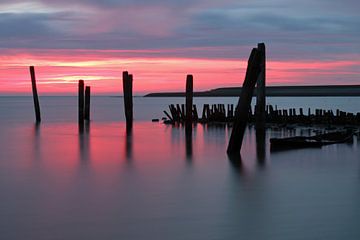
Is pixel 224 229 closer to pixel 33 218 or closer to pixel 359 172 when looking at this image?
pixel 33 218

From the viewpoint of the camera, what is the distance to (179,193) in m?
9.87

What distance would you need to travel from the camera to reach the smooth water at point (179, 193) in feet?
23.8

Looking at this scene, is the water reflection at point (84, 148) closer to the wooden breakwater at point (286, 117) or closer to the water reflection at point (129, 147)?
the water reflection at point (129, 147)

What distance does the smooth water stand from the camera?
7262 millimetres

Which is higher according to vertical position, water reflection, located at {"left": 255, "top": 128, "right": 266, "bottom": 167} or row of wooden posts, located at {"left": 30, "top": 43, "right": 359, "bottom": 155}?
row of wooden posts, located at {"left": 30, "top": 43, "right": 359, "bottom": 155}

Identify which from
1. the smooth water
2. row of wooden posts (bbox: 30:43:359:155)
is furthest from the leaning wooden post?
the smooth water

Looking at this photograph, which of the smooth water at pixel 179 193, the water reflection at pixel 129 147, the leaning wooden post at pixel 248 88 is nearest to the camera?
the smooth water at pixel 179 193

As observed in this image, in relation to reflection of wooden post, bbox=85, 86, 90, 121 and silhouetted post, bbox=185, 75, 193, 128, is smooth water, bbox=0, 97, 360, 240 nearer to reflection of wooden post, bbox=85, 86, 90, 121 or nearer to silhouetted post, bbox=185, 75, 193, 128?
silhouetted post, bbox=185, 75, 193, 128

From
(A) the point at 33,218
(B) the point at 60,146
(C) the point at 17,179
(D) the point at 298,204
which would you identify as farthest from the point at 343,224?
(B) the point at 60,146

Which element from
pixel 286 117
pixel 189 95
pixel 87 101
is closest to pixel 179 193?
pixel 189 95

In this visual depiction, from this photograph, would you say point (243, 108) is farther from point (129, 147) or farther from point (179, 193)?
point (129, 147)

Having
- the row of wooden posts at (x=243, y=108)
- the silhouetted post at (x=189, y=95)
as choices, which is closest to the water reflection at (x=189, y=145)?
the row of wooden posts at (x=243, y=108)

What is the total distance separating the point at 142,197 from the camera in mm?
9508

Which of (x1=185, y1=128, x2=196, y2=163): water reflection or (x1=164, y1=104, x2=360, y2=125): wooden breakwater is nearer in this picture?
(x1=185, y1=128, x2=196, y2=163): water reflection
